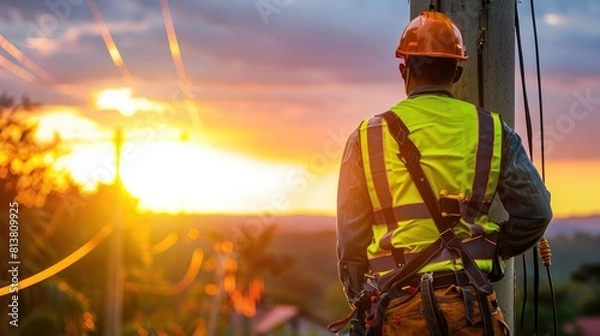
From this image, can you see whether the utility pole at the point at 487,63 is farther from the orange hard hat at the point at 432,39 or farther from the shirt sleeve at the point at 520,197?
the shirt sleeve at the point at 520,197

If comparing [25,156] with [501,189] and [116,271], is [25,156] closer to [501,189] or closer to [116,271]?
[116,271]

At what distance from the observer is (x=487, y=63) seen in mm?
5648

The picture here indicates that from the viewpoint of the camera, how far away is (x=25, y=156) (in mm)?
32062

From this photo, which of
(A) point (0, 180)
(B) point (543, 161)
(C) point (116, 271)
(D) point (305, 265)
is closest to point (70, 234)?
(A) point (0, 180)

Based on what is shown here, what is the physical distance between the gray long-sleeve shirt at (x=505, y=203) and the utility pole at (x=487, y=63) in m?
0.52

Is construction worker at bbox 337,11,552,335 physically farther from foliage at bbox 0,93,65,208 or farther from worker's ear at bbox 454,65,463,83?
foliage at bbox 0,93,65,208

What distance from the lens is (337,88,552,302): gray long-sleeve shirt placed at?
198 inches

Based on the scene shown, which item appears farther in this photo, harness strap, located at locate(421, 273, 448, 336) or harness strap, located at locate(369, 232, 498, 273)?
harness strap, located at locate(369, 232, 498, 273)

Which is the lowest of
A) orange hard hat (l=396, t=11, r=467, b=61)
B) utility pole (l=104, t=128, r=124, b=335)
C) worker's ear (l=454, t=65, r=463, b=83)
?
utility pole (l=104, t=128, r=124, b=335)

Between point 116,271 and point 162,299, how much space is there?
33.4 metres

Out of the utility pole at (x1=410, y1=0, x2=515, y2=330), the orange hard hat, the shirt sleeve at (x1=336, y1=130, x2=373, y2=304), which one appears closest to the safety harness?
the shirt sleeve at (x1=336, y1=130, x2=373, y2=304)

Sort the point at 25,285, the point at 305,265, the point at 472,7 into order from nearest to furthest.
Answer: the point at 472,7
the point at 25,285
the point at 305,265

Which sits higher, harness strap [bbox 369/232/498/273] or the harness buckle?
the harness buckle

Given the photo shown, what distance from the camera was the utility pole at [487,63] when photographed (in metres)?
5.64
